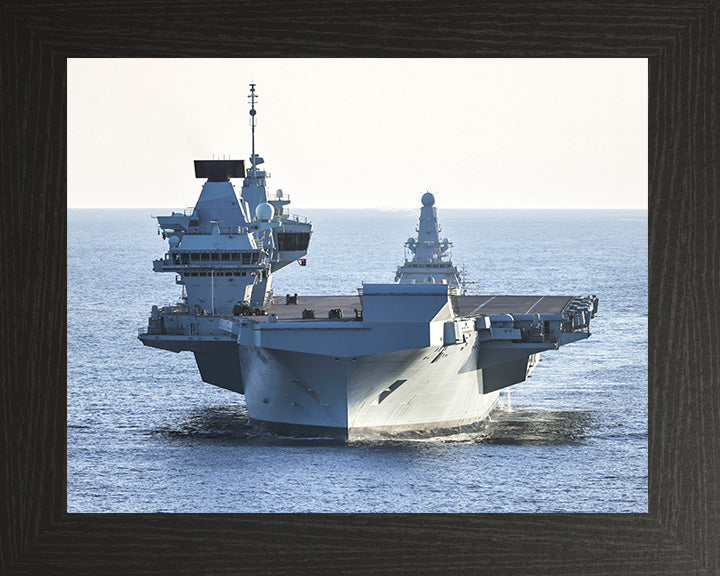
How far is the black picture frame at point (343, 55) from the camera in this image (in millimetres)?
6566

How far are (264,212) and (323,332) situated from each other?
7466 mm

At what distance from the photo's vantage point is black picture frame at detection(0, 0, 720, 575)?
657 centimetres

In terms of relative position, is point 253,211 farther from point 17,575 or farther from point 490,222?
point 490,222

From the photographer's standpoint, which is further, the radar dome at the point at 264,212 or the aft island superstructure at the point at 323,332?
the radar dome at the point at 264,212

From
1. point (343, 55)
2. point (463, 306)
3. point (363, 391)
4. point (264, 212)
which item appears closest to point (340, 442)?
point (363, 391)

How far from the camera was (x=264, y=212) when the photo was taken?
1001 inches

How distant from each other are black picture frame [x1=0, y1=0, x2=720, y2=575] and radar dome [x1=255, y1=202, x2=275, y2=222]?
18.8m

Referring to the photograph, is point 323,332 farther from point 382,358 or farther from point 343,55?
point 343,55

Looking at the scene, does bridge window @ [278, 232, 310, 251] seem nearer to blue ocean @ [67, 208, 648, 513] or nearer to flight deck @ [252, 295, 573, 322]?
flight deck @ [252, 295, 573, 322]

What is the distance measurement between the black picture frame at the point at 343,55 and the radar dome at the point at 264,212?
1881 cm

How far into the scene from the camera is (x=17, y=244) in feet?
21.5

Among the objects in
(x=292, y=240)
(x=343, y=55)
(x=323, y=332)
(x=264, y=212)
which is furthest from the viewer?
(x=292, y=240)

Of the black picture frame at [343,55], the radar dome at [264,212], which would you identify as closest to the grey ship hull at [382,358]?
the radar dome at [264,212]

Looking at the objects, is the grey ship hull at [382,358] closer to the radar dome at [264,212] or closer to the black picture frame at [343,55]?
the radar dome at [264,212]
